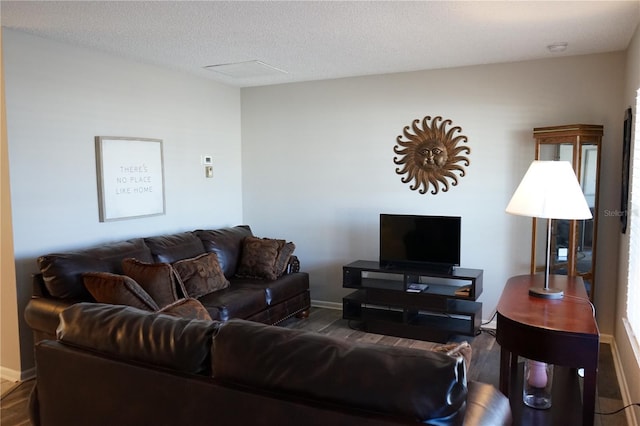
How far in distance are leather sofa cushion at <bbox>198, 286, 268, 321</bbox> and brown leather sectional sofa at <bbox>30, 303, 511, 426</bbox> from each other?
1.75 metres

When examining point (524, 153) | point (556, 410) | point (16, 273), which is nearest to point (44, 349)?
point (16, 273)

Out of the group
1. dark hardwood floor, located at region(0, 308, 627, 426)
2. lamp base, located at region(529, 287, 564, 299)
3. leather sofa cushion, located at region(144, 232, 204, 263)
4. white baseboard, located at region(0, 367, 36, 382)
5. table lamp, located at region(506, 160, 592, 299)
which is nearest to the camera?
table lamp, located at region(506, 160, 592, 299)

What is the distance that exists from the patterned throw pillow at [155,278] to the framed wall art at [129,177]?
76 cm

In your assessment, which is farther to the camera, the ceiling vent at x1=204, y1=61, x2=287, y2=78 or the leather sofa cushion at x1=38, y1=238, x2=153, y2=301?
the ceiling vent at x1=204, y1=61, x2=287, y2=78

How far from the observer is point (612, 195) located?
4090 millimetres

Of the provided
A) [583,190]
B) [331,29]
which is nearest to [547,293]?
[583,190]

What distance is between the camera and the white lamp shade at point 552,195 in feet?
8.79

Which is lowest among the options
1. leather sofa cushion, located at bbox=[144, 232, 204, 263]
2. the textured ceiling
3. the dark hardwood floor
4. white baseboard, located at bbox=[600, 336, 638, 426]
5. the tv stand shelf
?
the dark hardwood floor

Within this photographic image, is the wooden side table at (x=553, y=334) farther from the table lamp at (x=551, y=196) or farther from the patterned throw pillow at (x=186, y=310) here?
the patterned throw pillow at (x=186, y=310)

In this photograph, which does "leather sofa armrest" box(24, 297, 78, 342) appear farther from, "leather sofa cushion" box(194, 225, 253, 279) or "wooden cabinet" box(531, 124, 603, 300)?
"wooden cabinet" box(531, 124, 603, 300)

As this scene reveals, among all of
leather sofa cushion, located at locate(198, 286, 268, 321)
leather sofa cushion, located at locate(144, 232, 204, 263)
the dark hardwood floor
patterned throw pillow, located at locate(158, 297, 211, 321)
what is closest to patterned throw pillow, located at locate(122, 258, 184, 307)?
leather sofa cushion, located at locate(198, 286, 268, 321)

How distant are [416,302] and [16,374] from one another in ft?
10.4

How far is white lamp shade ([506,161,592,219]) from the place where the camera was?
268 centimetres

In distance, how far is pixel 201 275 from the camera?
4066 mm
